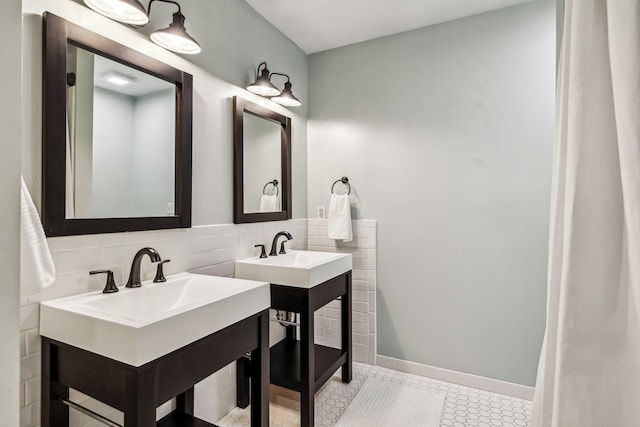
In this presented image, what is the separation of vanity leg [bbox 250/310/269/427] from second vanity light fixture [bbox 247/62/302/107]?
136 cm

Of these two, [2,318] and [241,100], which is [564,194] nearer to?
[2,318]

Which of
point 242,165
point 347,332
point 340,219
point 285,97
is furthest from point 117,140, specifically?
point 347,332

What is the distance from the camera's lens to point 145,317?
3.57ft

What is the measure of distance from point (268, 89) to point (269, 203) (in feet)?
2.41

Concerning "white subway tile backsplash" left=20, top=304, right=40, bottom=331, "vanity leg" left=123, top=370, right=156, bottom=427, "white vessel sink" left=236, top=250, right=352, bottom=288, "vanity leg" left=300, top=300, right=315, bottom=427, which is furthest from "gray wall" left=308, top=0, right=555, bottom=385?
"white subway tile backsplash" left=20, top=304, right=40, bottom=331

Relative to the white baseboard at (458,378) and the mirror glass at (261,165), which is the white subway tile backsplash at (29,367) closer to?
the mirror glass at (261,165)

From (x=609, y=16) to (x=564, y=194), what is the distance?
31cm

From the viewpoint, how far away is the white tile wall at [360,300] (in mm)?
2498

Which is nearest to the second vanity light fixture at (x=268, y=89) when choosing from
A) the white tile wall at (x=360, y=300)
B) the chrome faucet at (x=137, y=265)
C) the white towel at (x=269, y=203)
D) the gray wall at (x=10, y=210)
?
the white towel at (x=269, y=203)

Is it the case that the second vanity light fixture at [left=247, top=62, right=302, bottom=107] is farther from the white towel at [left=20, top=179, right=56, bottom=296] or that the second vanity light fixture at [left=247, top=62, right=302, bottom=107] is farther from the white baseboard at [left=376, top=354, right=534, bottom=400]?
the white baseboard at [left=376, top=354, right=534, bottom=400]

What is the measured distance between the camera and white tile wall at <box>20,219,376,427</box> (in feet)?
3.68

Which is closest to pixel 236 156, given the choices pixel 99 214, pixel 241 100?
pixel 241 100

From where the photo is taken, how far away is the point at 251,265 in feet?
6.28

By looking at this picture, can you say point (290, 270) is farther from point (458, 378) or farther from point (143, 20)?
point (458, 378)
